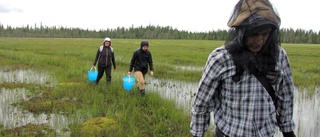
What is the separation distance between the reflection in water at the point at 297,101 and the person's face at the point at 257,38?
3.98m

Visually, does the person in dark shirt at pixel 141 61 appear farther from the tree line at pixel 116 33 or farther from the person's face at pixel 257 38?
the tree line at pixel 116 33

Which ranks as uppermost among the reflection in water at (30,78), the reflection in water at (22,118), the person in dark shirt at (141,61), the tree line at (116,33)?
the tree line at (116,33)

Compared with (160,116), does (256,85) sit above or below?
above

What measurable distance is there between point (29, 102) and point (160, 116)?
3599mm

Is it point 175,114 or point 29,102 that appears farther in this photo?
point 29,102

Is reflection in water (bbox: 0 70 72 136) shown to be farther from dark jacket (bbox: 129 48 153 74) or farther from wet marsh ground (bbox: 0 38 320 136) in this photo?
dark jacket (bbox: 129 48 153 74)

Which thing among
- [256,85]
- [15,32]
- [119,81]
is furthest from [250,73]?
[15,32]

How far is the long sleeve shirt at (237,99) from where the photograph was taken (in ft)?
5.46

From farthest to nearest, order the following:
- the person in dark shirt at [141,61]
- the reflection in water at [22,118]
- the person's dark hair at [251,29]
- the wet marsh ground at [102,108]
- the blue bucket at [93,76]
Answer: the blue bucket at [93,76]
the person in dark shirt at [141,61]
the reflection in water at [22,118]
the wet marsh ground at [102,108]
the person's dark hair at [251,29]

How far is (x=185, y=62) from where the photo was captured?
57.2ft

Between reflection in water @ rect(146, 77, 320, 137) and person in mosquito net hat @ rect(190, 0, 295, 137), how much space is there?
377cm

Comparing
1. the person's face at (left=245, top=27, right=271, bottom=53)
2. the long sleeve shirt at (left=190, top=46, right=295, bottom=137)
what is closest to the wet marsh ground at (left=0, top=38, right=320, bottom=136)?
the long sleeve shirt at (left=190, top=46, right=295, bottom=137)

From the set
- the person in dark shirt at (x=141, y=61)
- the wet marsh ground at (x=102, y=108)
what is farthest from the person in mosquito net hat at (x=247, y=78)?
the person in dark shirt at (x=141, y=61)

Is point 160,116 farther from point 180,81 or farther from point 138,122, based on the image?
point 180,81
